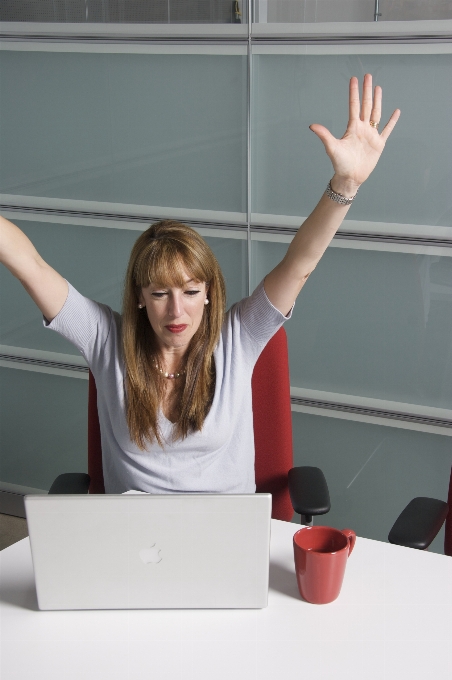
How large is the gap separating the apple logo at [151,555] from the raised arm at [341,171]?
0.75 metres

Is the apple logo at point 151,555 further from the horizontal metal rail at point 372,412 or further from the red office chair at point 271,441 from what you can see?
the horizontal metal rail at point 372,412

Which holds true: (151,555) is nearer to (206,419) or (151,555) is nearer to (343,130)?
(206,419)

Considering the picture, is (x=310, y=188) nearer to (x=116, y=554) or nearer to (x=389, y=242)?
(x=389, y=242)

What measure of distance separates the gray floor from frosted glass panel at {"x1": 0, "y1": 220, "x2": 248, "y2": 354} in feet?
2.59

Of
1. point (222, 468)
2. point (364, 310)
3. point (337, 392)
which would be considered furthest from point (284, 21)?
point (222, 468)

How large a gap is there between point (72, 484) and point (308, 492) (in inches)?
22.9

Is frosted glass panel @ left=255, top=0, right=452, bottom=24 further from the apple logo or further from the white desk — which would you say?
the apple logo

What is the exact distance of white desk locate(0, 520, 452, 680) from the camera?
1296mm

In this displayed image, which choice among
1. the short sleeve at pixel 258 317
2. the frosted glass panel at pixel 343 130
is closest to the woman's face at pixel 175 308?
the short sleeve at pixel 258 317

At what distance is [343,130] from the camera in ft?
8.30

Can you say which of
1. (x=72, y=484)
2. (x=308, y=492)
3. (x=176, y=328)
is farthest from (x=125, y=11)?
(x=308, y=492)

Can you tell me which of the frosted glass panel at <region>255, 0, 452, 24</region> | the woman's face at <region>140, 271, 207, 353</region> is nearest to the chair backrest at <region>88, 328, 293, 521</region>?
the woman's face at <region>140, 271, 207, 353</region>

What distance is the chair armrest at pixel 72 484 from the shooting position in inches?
77.4

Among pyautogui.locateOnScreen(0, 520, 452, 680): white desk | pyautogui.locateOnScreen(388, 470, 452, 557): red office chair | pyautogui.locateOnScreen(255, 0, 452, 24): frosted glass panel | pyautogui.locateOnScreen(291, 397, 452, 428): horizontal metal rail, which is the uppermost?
pyautogui.locateOnScreen(255, 0, 452, 24): frosted glass panel
